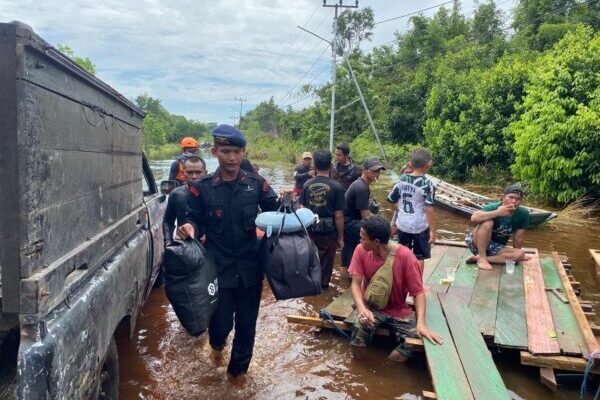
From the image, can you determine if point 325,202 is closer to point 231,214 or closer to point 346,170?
point 346,170

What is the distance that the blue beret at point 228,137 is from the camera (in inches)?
119

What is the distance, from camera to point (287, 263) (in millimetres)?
2973

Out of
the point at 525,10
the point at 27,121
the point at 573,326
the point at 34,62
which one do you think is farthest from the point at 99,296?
the point at 525,10

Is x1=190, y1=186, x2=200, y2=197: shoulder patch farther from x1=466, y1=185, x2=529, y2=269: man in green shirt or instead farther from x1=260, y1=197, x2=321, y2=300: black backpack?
x1=466, y1=185, x2=529, y2=269: man in green shirt

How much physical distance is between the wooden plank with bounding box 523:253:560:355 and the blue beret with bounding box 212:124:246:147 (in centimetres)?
266

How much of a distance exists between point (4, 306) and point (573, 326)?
4.09 meters

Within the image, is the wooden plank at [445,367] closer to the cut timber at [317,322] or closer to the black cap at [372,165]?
the cut timber at [317,322]

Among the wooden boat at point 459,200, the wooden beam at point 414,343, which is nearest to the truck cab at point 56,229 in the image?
the wooden beam at point 414,343

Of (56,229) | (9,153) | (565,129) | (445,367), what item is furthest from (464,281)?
(565,129)

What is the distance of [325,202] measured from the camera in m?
5.34

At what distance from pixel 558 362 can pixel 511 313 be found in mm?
844

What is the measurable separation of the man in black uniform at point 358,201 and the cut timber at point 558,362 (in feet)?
7.35

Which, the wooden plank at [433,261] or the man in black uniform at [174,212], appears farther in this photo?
the wooden plank at [433,261]

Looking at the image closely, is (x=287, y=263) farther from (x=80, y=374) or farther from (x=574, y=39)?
(x=574, y=39)
